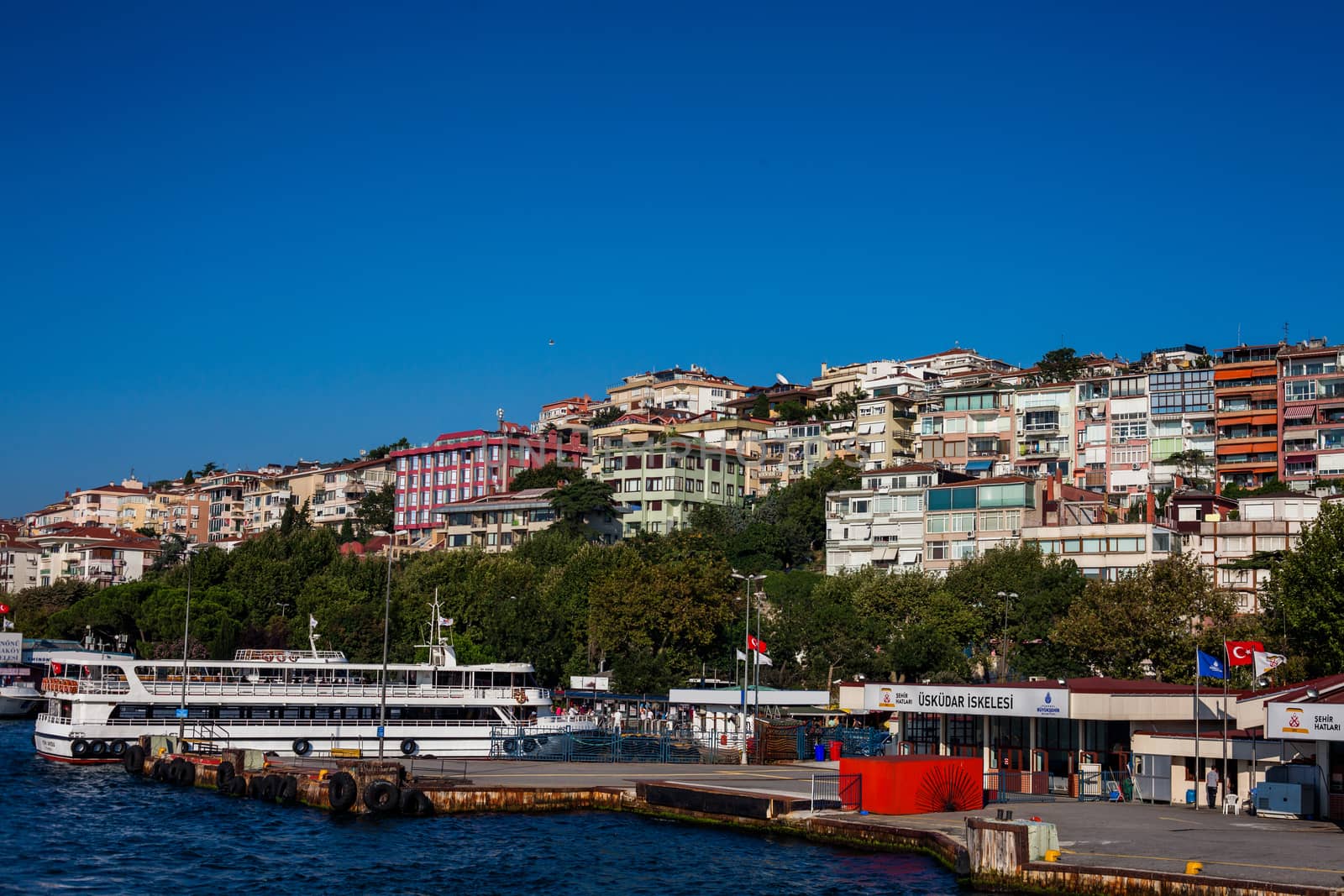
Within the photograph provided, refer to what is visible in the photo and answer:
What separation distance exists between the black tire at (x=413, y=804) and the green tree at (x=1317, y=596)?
34.7 metres

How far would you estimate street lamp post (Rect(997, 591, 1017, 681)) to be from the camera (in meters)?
69.7

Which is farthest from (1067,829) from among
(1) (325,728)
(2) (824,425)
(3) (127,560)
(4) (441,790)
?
(3) (127,560)

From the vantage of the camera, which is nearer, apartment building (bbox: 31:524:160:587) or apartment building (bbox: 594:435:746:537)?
apartment building (bbox: 594:435:746:537)

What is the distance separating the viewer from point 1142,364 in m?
128

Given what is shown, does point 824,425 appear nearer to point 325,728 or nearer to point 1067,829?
point 325,728

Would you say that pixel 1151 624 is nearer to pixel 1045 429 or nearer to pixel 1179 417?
pixel 1179 417

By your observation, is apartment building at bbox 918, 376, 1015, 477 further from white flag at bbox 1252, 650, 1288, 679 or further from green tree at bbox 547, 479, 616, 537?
white flag at bbox 1252, 650, 1288, 679

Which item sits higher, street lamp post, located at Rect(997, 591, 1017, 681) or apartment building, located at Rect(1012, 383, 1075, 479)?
apartment building, located at Rect(1012, 383, 1075, 479)

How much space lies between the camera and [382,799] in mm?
41375

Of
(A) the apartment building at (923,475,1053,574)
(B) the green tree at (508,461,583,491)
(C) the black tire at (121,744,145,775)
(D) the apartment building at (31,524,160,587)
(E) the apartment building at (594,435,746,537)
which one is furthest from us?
(D) the apartment building at (31,524,160,587)

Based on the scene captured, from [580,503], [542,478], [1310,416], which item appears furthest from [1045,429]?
[542,478]

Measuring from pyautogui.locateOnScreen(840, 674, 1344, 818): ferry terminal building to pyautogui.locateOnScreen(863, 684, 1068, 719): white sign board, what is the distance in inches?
1.4

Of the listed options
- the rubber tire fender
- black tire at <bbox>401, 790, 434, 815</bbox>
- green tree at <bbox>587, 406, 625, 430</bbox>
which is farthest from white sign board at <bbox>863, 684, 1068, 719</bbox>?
green tree at <bbox>587, 406, 625, 430</bbox>

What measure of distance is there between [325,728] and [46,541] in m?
131
